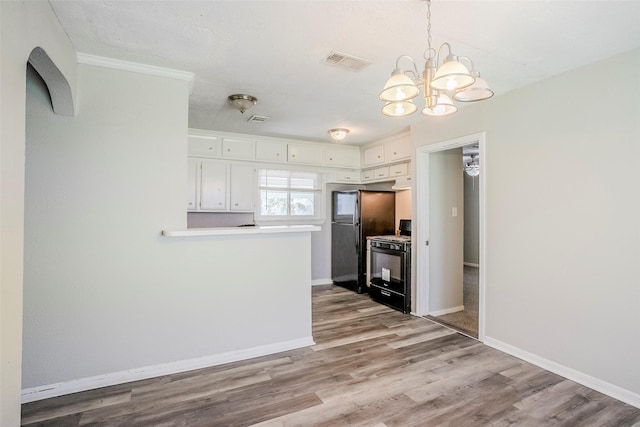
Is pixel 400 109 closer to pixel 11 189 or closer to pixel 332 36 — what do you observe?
pixel 332 36

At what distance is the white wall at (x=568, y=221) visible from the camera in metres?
2.17

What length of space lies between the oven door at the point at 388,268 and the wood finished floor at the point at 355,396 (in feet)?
3.85

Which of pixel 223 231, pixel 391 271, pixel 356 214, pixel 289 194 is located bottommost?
pixel 391 271

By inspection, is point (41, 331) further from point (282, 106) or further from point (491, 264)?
point (491, 264)

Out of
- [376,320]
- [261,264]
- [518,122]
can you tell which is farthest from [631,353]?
[261,264]

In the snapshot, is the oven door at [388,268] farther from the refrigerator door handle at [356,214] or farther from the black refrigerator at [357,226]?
the refrigerator door handle at [356,214]

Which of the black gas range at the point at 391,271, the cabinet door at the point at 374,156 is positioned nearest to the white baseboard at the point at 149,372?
the black gas range at the point at 391,271

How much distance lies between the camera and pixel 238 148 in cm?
450

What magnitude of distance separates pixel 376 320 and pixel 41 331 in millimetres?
3042

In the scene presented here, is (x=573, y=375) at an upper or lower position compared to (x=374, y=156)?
lower

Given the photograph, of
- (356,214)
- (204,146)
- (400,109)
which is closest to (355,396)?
→ (400,109)

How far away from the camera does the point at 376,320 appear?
370cm

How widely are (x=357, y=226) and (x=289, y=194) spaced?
3.99 ft

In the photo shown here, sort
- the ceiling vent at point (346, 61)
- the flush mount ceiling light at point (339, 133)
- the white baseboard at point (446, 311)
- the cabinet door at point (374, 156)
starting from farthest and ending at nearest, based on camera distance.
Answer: the cabinet door at point (374, 156), the flush mount ceiling light at point (339, 133), the white baseboard at point (446, 311), the ceiling vent at point (346, 61)
